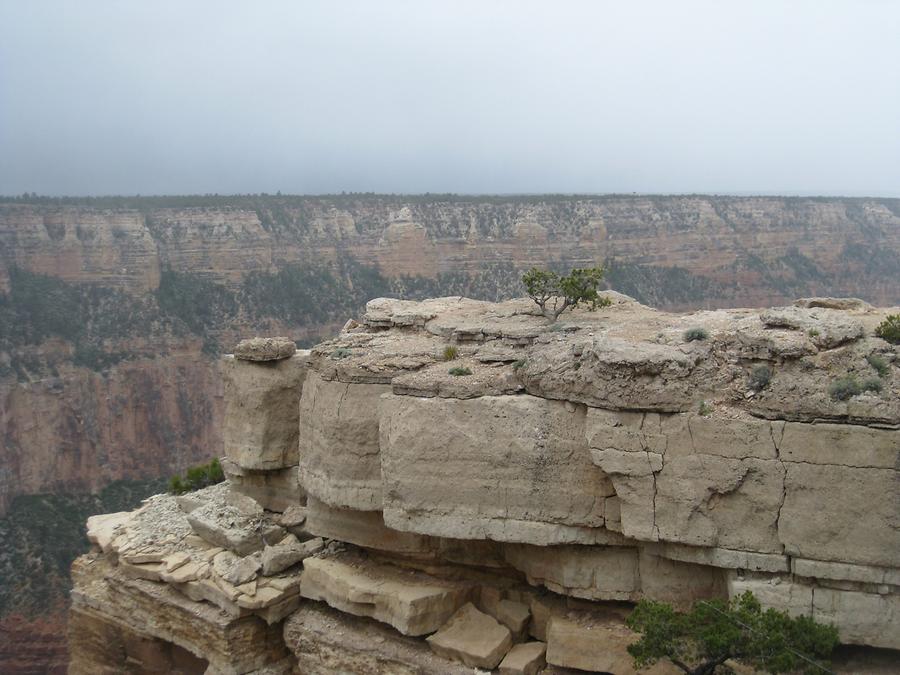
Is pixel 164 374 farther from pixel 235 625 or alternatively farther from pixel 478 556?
pixel 478 556

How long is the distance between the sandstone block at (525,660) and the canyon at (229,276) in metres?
24.3

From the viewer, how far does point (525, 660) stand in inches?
529

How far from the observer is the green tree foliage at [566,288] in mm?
16781

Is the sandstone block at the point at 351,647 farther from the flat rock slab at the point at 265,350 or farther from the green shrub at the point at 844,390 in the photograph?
the green shrub at the point at 844,390

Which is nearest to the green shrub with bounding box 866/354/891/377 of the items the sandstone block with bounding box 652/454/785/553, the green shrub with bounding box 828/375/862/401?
the green shrub with bounding box 828/375/862/401

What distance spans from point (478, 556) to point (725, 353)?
5.85m

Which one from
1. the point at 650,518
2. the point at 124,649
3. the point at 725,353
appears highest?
the point at 725,353

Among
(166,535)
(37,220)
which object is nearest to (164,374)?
(37,220)

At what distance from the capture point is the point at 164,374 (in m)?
44.7

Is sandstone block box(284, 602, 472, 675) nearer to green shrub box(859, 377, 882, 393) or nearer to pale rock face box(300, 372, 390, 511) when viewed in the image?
pale rock face box(300, 372, 390, 511)

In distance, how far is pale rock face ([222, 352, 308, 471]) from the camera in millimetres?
17953

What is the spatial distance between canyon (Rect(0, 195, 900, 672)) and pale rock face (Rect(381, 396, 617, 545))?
24.3 meters

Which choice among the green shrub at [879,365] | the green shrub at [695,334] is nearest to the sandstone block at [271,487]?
the green shrub at [695,334]

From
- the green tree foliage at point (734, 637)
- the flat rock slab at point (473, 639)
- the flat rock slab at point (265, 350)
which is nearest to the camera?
the green tree foliage at point (734, 637)
